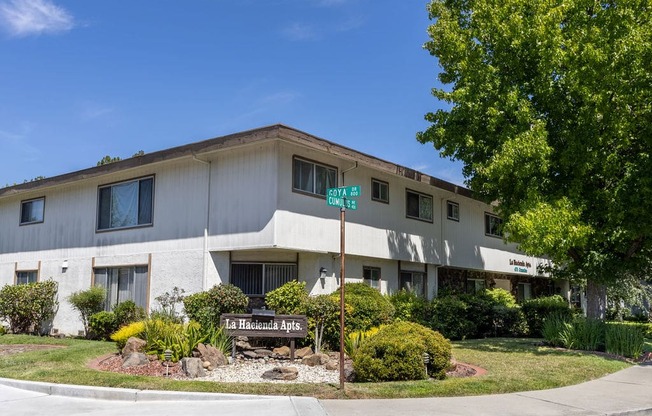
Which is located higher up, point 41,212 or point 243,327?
point 41,212

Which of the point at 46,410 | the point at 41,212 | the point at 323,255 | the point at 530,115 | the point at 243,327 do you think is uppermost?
the point at 530,115

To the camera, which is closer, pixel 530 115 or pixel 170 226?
pixel 530 115

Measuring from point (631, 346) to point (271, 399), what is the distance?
9942mm

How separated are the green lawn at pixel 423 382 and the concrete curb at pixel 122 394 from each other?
29 centimetres

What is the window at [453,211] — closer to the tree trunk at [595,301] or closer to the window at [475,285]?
the window at [475,285]

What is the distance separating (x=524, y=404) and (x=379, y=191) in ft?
34.7

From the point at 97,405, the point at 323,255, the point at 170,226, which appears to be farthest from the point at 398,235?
the point at 97,405

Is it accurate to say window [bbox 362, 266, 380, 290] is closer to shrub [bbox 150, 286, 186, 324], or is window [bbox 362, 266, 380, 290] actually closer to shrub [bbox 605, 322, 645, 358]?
shrub [bbox 150, 286, 186, 324]

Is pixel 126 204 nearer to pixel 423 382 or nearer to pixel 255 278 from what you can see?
pixel 255 278

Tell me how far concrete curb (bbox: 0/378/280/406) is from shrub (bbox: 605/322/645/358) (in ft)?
30.5

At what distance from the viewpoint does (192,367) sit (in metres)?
10.9

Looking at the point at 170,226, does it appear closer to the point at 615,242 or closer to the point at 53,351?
the point at 53,351

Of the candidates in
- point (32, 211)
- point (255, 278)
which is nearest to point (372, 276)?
point (255, 278)

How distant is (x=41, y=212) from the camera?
2192 cm
